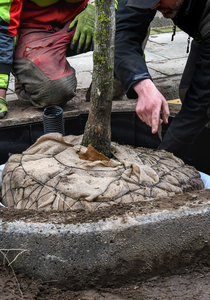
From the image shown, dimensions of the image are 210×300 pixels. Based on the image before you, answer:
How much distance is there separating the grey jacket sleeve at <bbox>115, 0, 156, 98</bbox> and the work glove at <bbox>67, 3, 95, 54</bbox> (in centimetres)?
62

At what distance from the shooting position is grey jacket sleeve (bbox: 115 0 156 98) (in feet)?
5.43

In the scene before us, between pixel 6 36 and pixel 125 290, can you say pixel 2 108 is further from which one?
pixel 125 290

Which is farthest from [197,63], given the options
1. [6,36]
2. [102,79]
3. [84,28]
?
[6,36]

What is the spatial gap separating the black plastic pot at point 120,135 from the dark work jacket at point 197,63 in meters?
0.20

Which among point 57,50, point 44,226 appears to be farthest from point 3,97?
point 44,226

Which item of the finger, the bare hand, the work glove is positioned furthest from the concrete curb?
the finger

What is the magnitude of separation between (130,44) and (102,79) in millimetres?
481

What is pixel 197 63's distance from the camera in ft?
5.75

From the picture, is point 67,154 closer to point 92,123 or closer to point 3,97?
point 92,123

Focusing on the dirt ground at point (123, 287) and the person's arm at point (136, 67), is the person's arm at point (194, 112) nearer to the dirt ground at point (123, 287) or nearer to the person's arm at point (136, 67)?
the person's arm at point (136, 67)

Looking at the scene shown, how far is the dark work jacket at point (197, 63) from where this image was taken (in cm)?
166

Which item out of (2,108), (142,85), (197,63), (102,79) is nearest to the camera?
(102,79)

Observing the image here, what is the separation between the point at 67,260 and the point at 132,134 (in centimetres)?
126

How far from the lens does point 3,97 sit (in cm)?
234
